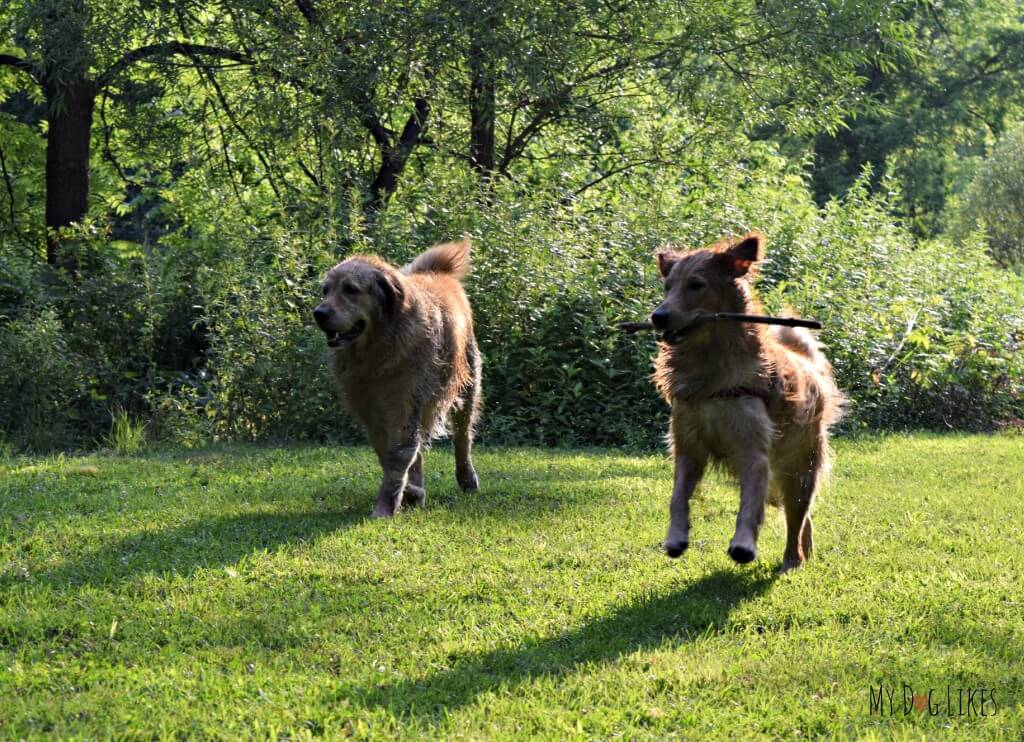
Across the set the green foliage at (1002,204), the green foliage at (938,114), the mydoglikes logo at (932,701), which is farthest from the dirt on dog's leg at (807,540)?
the green foliage at (938,114)

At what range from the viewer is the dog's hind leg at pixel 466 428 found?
8.70 meters

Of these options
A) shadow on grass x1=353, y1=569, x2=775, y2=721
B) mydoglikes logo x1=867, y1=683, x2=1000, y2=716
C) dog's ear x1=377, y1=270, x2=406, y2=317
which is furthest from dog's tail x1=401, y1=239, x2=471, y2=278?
mydoglikes logo x1=867, y1=683, x2=1000, y2=716

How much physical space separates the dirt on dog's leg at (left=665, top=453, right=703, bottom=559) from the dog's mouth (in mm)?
2440

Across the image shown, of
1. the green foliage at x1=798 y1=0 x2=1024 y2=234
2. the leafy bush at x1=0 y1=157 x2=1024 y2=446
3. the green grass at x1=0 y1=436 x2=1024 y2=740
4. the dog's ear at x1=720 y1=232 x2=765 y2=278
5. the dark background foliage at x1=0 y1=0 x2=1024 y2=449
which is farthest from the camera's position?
the green foliage at x1=798 y1=0 x2=1024 y2=234

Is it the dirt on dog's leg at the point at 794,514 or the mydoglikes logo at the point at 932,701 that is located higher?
the dirt on dog's leg at the point at 794,514

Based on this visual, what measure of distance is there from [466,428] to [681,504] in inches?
129

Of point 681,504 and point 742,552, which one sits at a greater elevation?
point 681,504

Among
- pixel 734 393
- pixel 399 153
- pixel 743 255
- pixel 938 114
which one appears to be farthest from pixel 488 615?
pixel 938 114

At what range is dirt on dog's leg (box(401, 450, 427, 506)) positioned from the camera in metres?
8.09

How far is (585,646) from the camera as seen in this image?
4.90 metres

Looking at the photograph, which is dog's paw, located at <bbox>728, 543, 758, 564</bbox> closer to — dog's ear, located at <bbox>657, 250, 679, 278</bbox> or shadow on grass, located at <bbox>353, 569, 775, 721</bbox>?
shadow on grass, located at <bbox>353, 569, 775, 721</bbox>

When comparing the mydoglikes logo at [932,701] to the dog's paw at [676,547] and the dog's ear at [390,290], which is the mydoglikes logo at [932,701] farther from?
the dog's ear at [390,290]

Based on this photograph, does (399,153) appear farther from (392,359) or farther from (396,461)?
(396,461)

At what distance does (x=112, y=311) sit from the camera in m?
12.7
